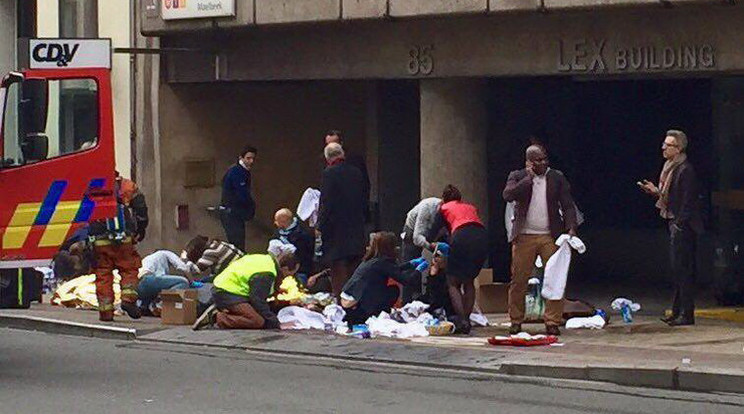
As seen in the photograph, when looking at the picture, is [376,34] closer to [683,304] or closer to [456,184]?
[456,184]

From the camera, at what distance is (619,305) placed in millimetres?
17031

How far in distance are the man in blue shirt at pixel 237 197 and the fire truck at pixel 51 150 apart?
6.17m

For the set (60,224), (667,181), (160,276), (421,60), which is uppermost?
(421,60)

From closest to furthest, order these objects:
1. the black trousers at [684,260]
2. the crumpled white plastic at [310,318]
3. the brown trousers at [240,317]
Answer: the black trousers at [684,260] → the brown trousers at [240,317] → the crumpled white plastic at [310,318]

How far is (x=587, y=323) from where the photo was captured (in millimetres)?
16422

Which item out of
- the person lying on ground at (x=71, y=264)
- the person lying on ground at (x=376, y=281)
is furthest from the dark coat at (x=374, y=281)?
the person lying on ground at (x=71, y=264)

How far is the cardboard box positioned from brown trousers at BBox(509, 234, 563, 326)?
361 centimetres

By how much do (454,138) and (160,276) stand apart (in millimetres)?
3692

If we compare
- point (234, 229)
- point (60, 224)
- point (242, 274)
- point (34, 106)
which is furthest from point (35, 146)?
point (234, 229)

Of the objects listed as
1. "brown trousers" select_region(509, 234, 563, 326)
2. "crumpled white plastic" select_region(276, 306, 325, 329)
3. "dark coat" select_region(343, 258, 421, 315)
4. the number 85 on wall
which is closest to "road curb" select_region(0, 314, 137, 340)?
"crumpled white plastic" select_region(276, 306, 325, 329)

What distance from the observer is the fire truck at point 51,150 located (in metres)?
13.6

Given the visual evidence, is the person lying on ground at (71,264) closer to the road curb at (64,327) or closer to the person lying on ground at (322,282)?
the road curb at (64,327)

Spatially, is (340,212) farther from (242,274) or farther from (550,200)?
(550,200)

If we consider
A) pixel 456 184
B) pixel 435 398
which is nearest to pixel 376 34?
pixel 456 184
